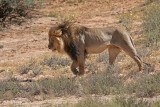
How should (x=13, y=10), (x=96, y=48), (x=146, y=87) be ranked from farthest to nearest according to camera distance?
(x=13, y=10) < (x=96, y=48) < (x=146, y=87)

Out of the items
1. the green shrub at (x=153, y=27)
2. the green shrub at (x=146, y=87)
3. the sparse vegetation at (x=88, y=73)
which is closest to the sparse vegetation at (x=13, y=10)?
the sparse vegetation at (x=88, y=73)

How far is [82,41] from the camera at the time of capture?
1029cm

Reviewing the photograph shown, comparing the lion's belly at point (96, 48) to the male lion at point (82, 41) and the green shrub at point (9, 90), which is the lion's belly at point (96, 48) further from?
the green shrub at point (9, 90)

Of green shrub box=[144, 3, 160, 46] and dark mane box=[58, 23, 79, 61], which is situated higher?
dark mane box=[58, 23, 79, 61]

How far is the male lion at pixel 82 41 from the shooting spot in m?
10.2

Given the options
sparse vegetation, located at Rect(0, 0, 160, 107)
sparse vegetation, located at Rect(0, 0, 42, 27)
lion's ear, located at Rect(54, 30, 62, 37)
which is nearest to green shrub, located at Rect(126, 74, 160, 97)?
sparse vegetation, located at Rect(0, 0, 160, 107)

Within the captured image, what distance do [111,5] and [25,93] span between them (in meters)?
15.3

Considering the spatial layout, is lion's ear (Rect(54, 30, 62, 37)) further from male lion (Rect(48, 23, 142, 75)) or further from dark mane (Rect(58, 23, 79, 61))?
dark mane (Rect(58, 23, 79, 61))

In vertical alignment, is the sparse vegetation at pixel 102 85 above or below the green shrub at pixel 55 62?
above

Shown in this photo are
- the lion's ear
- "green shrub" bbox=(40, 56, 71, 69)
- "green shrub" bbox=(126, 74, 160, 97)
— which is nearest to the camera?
"green shrub" bbox=(126, 74, 160, 97)

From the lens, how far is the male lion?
400 inches

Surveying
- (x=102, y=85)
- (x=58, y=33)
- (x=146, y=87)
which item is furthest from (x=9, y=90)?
(x=146, y=87)

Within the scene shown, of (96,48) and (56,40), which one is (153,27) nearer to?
(96,48)

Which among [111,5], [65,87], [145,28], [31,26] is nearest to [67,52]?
[65,87]
